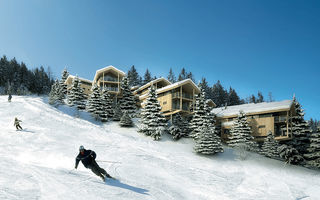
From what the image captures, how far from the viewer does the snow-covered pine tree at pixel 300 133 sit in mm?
27547

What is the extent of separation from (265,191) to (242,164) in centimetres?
733

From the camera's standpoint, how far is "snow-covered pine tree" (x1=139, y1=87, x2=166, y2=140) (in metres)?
28.0

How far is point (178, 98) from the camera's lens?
1411 inches

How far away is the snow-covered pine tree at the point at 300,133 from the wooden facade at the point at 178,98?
14882 mm

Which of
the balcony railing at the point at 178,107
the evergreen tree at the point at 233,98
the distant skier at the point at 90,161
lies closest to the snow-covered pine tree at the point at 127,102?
the balcony railing at the point at 178,107

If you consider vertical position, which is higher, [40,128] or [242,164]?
[40,128]

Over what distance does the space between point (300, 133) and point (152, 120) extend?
62.4 feet

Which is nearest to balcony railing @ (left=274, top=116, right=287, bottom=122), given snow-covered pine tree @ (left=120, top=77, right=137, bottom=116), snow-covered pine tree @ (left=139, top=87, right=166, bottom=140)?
snow-covered pine tree @ (left=139, top=87, right=166, bottom=140)

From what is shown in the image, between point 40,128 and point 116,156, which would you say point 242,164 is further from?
point 40,128

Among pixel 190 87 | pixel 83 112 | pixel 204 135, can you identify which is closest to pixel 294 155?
pixel 204 135

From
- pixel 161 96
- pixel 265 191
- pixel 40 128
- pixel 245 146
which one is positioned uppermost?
pixel 161 96

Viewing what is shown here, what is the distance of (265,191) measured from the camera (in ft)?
47.8

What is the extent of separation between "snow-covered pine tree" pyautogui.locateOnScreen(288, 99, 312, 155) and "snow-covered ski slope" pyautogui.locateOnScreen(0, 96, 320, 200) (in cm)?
515

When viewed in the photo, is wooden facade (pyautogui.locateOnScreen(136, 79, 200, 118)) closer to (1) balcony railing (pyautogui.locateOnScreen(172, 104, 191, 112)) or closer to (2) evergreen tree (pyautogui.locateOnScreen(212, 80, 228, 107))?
(1) balcony railing (pyautogui.locateOnScreen(172, 104, 191, 112))
